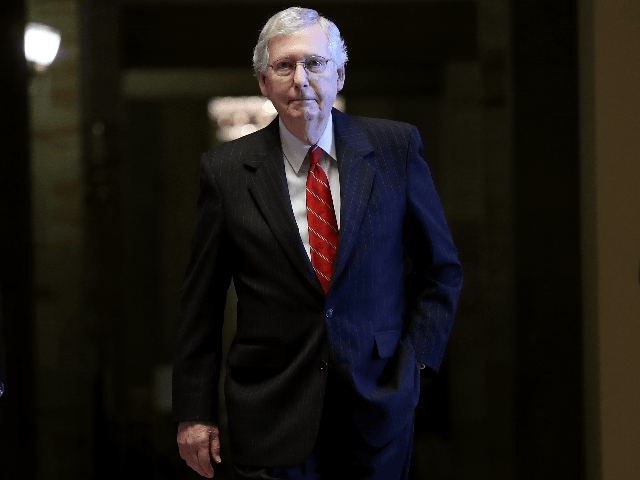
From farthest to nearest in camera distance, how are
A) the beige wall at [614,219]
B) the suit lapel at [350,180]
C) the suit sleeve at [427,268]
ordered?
the beige wall at [614,219]
the suit sleeve at [427,268]
the suit lapel at [350,180]

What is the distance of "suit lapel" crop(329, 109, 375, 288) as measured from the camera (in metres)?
A: 1.86

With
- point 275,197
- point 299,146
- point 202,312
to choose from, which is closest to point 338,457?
point 202,312

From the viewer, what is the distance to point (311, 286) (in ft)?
6.13

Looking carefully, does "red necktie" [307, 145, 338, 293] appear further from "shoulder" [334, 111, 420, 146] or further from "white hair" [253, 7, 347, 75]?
"white hair" [253, 7, 347, 75]

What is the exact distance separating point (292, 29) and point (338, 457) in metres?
1.07

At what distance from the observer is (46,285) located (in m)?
3.81

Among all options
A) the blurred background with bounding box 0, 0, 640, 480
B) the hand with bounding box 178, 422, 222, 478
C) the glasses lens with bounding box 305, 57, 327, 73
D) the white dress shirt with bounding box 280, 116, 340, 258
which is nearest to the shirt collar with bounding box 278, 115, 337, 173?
the white dress shirt with bounding box 280, 116, 340, 258

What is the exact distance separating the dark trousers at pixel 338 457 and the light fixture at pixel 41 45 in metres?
2.56

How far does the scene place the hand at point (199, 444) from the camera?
6.50 feet

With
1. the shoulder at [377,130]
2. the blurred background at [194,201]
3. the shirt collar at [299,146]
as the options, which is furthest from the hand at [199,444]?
the blurred background at [194,201]

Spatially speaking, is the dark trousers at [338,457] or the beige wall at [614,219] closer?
Answer: the dark trousers at [338,457]

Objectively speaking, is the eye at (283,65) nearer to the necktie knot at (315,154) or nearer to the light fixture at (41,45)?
the necktie knot at (315,154)

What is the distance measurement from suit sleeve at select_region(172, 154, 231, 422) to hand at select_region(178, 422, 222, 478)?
0.10 ft

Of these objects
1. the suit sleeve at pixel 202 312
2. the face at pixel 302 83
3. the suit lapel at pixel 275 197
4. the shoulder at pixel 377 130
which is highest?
the face at pixel 302 83
